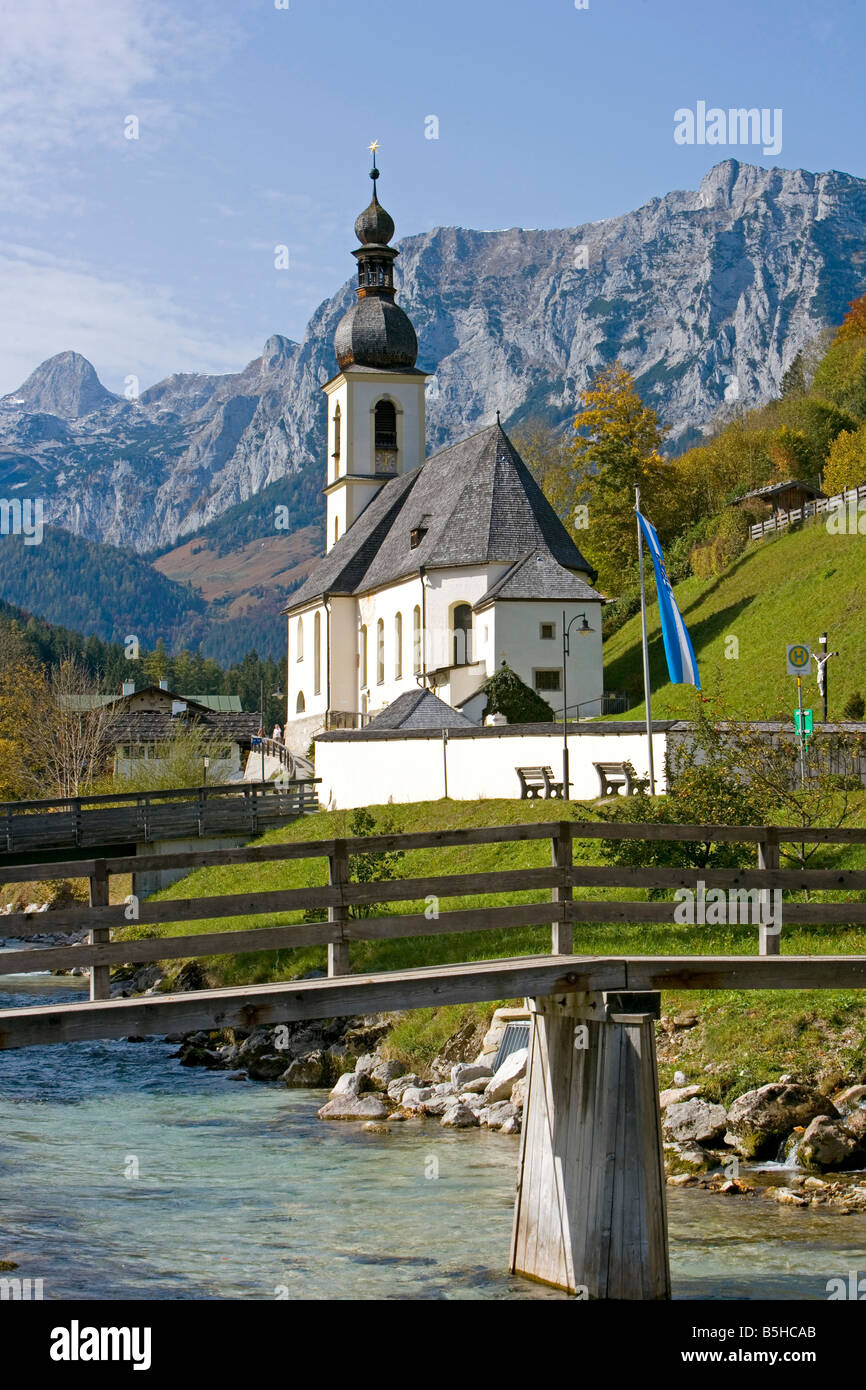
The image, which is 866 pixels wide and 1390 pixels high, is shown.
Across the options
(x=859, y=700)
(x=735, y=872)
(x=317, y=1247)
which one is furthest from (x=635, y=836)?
(x=859, y=700)

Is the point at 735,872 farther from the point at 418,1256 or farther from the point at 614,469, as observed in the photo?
the point at 614,469

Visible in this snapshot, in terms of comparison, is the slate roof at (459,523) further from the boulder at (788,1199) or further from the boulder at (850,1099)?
the boulder at (788,1199)

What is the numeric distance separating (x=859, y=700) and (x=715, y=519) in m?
28.2

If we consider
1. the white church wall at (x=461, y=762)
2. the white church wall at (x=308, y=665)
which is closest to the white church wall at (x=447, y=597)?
the white church wall at (x=461, y=762)

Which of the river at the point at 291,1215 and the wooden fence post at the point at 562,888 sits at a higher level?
the wooden fence post at the point at 562,888

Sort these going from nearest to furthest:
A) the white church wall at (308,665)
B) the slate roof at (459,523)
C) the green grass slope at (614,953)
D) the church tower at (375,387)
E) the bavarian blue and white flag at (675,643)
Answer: the green grass slope at (614,953) → the bavarian blue and white flag at (675,643) → the slate roof at (459,523) → the white church wall at (308,665) → the church tower at (375,387)

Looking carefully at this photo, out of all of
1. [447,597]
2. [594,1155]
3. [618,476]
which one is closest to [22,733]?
[447,597]

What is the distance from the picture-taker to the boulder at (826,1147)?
47.5 feet

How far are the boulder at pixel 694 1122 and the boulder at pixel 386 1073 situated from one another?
4845mm

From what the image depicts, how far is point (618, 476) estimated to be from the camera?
2640 inches

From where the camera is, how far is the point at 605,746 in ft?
109

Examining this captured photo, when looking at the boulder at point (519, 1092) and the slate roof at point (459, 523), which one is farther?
the slate roof at point (459, 523)

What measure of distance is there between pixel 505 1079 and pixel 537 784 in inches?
651

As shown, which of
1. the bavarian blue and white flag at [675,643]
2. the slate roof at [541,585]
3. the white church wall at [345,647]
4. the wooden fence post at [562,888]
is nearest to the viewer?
the wooden fence post at [562,888]
